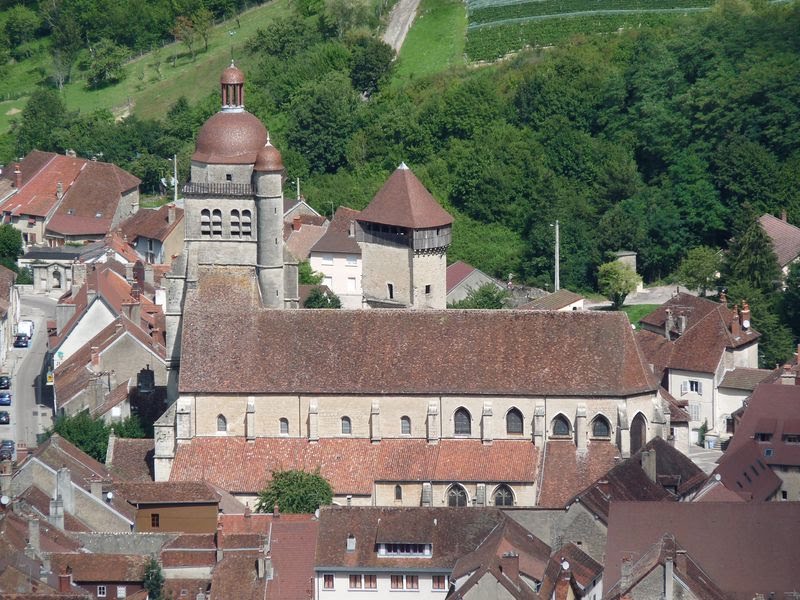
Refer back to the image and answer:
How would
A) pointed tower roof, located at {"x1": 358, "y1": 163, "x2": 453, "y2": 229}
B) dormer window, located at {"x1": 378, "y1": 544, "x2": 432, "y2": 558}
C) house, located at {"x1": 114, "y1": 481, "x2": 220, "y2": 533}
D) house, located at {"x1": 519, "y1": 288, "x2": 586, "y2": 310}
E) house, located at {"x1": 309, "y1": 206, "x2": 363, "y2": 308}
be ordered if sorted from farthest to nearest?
house, located at {"x1": 309, "y1": 206, "x2": 363, "y2": 308}, house, located at {"x1": 519, "y1": 288, "x2": 586, "y2": 310}, pointed tower roof, located at {"x1": 358, "y1": 163, "x2": 453, "y2": 229}, house, located at {"x1": 114, "y1": 481, "x2": 220, "y2": 533}, dormer window, located at {"x1": 378, "y1": 544, "x2": 432, "y2": 558}

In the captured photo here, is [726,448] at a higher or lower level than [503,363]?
lower

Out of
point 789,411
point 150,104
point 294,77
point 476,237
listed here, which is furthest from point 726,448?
point 150,104

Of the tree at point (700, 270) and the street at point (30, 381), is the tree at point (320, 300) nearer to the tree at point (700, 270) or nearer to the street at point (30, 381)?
the street at point (30, 381)

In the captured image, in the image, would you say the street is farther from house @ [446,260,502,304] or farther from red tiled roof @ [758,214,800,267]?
red tiled roof @ [758,214,800,267]

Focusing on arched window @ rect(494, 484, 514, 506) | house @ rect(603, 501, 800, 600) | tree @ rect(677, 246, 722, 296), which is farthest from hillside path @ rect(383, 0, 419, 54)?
house @ rect(603, 501, 800, 600)

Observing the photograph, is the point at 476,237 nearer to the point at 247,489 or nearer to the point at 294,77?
the point at 294,77

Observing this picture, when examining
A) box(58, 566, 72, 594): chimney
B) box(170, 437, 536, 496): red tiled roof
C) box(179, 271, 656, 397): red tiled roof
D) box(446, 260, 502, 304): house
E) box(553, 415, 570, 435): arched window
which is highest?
box(179, 271, 656, 397): red tiled roof

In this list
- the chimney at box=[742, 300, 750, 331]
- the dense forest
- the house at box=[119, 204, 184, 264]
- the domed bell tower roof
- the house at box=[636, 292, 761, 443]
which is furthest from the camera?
the house at box=[119, 204, 184, 264]
